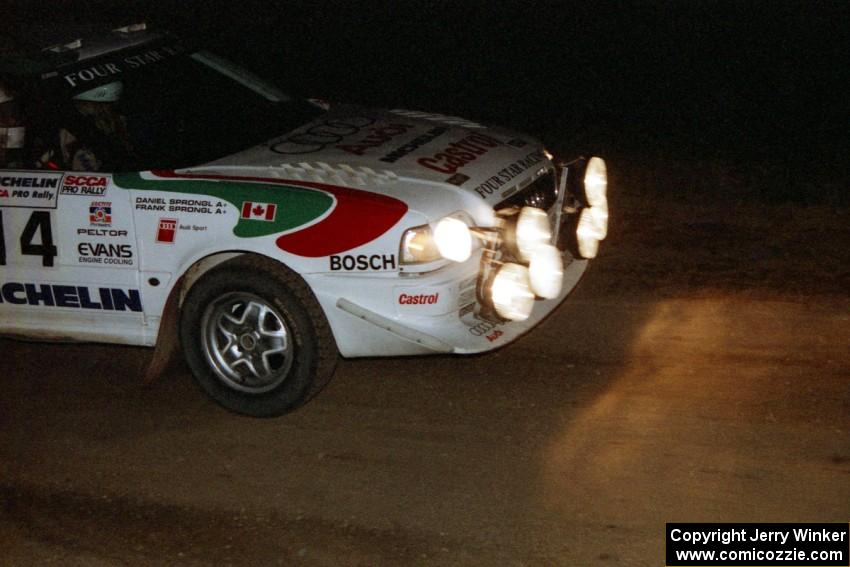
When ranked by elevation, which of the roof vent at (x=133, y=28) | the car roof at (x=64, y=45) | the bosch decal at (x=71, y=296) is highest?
the roof vent at (x=133, y=28)

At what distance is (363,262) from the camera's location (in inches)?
181

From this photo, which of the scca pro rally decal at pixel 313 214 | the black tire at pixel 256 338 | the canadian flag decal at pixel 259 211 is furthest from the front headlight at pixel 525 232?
the canadian flag decal at pixel 259 211

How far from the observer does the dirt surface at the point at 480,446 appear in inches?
155

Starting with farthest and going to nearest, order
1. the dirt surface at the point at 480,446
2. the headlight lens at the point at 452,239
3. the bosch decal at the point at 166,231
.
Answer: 1. the bosch decal at the point at 166,231
2. the headlight lens at the point at 452,239
3. the dirt surface at the point at 480,446

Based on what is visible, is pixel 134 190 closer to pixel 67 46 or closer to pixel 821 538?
pixel 67 46

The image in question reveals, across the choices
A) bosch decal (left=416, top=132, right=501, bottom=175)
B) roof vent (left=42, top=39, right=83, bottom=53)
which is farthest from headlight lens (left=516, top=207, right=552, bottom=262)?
roof vent (left=42, top=39, right=83, bottom=53)

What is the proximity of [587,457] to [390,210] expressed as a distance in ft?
4.19

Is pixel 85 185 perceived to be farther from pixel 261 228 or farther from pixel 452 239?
pixel 452 239

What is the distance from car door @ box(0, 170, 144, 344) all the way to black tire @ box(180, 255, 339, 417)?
343 millimetres

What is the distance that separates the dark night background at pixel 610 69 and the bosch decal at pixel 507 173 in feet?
9.19

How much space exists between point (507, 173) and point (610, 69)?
23.4 feet

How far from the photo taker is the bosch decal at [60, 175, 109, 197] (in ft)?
16.3

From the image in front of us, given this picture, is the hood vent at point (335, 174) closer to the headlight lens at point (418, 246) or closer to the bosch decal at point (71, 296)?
the headlight lens at point (418, 246)

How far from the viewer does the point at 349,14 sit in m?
16.1
